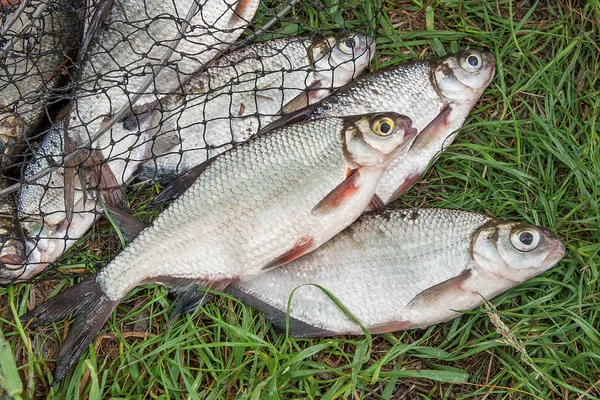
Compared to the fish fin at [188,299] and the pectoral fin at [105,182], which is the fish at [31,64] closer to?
the pectoral fin at [105,182]

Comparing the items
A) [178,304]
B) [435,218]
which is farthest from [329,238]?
[178,304]

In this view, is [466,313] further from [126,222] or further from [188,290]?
[126,222]

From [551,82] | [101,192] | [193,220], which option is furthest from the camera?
[551,82]

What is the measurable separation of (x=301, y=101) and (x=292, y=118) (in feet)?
0.49

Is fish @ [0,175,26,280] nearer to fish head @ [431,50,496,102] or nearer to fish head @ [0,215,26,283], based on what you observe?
fish head @ [0,215,26,283]

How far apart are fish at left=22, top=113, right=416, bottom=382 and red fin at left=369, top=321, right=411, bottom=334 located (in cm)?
48

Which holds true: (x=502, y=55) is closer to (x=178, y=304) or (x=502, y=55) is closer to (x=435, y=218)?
(x=435, y=218)

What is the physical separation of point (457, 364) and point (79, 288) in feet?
5.98

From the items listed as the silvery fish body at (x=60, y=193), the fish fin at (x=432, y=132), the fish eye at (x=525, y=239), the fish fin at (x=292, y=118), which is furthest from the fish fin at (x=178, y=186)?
the fish eye at (x=525, y=239)

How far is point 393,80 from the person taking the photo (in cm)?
334

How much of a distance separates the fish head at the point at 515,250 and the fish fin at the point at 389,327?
440 millimetres


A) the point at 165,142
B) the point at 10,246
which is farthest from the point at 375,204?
the point at 10,246

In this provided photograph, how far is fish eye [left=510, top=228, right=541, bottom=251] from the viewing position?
3.04 m

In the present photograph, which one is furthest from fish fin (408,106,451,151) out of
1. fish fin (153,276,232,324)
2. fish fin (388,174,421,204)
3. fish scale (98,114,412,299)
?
fish fin (153,276,232,324)
